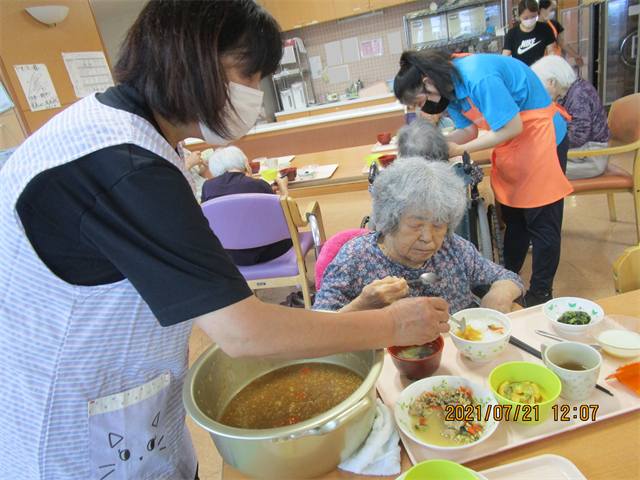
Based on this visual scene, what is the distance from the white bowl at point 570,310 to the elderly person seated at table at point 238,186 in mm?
1639

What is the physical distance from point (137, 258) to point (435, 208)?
3.42ft

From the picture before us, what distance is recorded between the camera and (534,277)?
2383mm

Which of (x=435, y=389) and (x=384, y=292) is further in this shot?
(x=384, y=292)

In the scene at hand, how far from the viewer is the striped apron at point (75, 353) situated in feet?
2.01

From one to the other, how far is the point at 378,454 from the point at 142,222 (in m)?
0.62

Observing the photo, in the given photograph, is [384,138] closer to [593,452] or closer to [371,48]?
[593,452]

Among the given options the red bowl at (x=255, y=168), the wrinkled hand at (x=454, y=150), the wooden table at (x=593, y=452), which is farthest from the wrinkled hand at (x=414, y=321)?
the red bowl at (x=255, y=168)

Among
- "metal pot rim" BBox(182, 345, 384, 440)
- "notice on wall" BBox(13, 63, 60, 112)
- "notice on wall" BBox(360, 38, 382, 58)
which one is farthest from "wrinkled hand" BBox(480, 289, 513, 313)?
"notice on wall" BBox(360, 38, 382, 58)

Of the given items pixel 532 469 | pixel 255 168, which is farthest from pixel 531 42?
pixel 532 469
